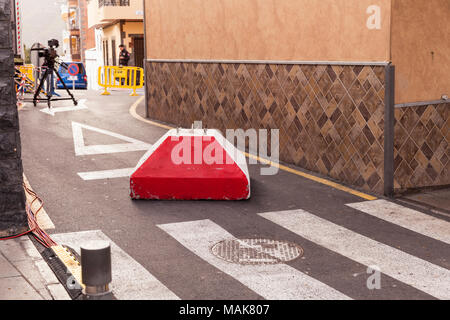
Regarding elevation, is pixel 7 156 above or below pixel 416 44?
below

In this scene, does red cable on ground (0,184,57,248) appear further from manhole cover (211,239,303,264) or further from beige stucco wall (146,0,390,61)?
beige stucco wall (146,0,390,61)

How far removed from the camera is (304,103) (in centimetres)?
1071

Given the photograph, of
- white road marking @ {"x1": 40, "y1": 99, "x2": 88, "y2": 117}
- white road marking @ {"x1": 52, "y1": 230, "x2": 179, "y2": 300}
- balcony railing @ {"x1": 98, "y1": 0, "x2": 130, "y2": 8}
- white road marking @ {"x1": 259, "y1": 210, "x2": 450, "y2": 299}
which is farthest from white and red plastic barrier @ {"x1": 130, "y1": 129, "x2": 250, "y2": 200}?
balcony railing @ {"x1": 98, "y1": 0, "x2": 130, "y2": 8}

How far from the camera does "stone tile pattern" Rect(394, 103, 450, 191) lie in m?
9.05

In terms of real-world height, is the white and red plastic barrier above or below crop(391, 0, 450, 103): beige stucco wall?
below

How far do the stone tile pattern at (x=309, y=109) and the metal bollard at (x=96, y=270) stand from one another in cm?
493

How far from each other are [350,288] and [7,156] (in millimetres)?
3845

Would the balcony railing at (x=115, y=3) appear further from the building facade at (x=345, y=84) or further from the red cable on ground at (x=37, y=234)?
the red cable on ground at (x=37, y=234)

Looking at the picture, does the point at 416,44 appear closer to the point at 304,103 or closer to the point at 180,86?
the point at 304,103

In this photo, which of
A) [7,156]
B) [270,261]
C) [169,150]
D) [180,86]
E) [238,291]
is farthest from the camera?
[180,86]

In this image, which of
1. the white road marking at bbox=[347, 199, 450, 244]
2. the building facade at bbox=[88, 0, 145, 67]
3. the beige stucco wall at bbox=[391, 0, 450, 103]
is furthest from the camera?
the building facade at bbox=[88, 0, 145, 67]

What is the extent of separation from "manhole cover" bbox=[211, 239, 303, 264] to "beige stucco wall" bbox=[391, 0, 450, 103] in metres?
3.33
